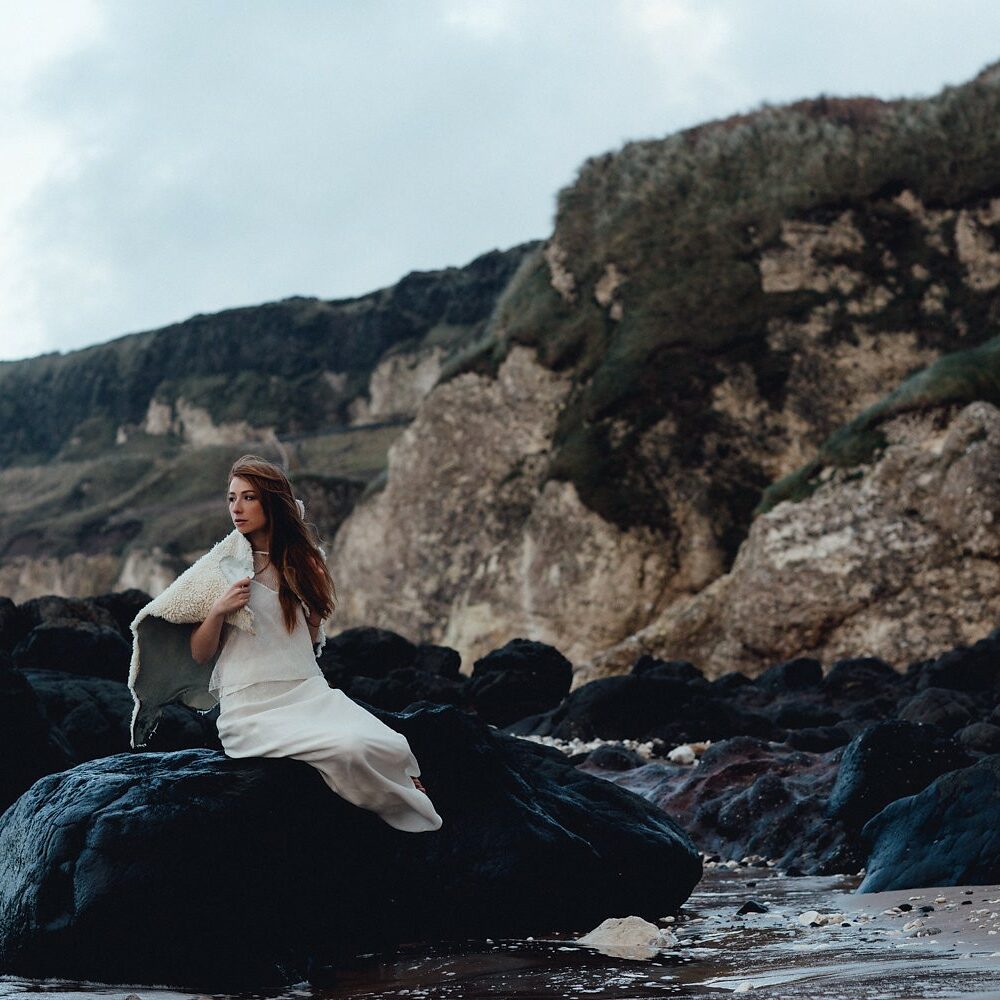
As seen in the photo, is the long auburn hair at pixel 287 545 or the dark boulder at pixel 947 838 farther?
the dark boulder at pixel 947 838

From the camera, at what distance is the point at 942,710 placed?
40.3 feet

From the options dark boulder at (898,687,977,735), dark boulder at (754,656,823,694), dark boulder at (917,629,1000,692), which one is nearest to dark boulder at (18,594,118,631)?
dark boulder at (754,656,823,694)

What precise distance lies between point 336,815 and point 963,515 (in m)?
17.2

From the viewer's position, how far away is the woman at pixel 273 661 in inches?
210

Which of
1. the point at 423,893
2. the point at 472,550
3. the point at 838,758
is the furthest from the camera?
the point at 472,550

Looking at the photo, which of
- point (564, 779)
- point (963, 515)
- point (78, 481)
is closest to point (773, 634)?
point (963, 515)

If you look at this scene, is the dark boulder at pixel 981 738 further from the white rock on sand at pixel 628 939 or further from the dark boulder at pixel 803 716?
the white rock on sand at pixel 628 939

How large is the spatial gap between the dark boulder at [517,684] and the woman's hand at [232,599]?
489 inches

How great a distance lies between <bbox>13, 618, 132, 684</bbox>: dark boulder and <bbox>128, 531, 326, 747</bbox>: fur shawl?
786cm

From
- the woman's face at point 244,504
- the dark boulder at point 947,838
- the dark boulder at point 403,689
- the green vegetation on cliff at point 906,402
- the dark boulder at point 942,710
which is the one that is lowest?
the dark boulder at point 942,710

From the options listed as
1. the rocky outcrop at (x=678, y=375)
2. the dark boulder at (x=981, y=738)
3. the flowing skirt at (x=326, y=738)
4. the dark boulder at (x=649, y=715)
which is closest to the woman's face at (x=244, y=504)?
the flowing skirt at (x=326, y=738)

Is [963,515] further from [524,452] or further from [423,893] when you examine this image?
[423,893]

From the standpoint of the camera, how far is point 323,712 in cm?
541

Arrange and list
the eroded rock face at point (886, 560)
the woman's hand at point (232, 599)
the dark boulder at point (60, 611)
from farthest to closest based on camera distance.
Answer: the eroded rock face at point (886, 560), the dark boulder at point (60, 611), the woman's hand at point (232, 599)
